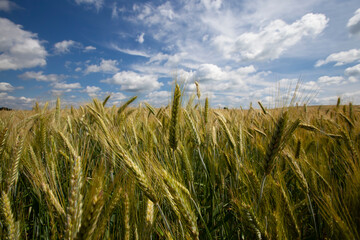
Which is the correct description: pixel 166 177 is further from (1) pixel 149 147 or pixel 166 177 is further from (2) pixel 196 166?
(2) pixel 196 166

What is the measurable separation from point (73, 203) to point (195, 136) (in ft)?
3.61

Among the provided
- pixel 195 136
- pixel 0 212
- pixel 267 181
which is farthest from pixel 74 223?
pixel 267 181

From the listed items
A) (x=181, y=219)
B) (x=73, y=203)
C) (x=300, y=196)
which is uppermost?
(x=73, y=203)

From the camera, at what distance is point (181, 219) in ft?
2.88

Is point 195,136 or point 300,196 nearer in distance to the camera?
point 195,136

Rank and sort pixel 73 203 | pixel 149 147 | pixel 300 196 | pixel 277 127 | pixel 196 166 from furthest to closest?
pixel 196 166, pixel 300 196, pixel 149 147, pixel 277 127, pixel 73 203

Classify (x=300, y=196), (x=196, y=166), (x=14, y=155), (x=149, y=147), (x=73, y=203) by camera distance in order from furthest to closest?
(x=196, y=166) → (x=300, y=196) → (x=149, y=147) → (x=14, y=155) → (x=73, y=203)

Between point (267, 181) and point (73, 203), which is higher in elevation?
point (73, 203)

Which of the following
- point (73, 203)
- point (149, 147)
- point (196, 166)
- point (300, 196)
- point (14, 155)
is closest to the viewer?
point (73, 203)

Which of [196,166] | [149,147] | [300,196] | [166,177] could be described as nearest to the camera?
[166,177]

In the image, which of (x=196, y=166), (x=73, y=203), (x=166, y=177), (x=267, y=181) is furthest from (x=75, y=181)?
(x=196, y=166)

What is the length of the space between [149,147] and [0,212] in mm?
957

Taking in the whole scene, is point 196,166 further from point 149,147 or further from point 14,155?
point 14,155

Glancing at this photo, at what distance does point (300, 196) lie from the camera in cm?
174
